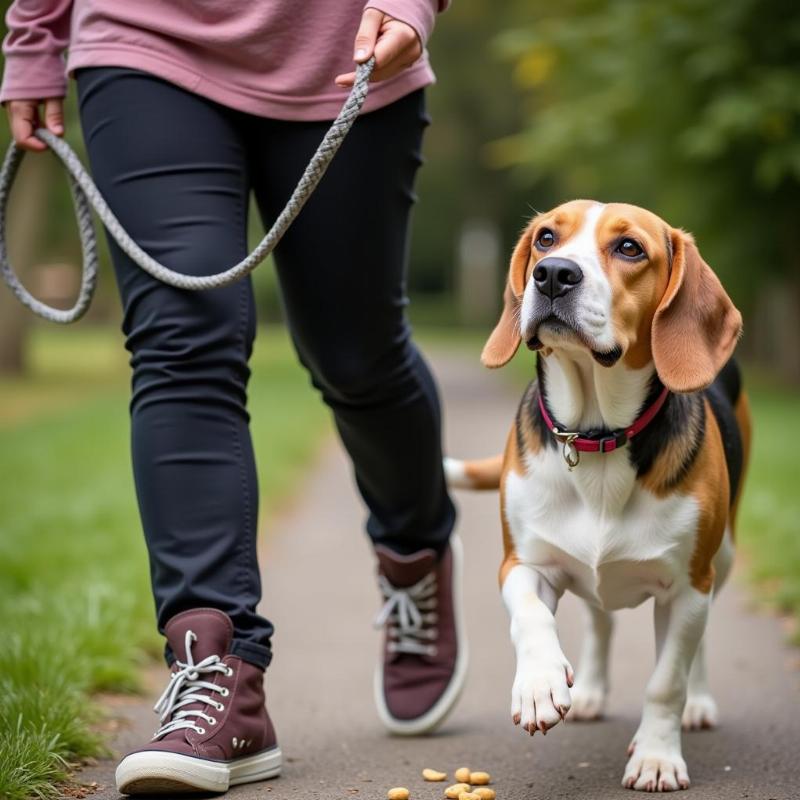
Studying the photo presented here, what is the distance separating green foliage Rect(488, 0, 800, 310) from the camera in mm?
13305

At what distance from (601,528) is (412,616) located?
2.68 feet

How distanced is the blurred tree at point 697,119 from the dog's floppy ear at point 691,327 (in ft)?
34.2

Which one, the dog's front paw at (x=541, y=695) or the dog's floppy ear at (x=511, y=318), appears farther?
the dog's floppy ear at (x=511, y=318)

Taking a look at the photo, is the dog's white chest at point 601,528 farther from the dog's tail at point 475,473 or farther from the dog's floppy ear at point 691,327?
the dog's tail at point 475,473

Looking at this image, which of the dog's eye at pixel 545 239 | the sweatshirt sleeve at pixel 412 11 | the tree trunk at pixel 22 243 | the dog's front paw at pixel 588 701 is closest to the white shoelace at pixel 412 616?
the dog's front paw at pixel 588 701

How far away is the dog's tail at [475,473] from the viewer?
371 centimetres

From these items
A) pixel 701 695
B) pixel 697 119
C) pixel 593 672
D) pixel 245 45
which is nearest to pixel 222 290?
pixel 245 45

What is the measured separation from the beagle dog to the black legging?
0.37 m

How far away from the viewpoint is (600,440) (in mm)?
2953

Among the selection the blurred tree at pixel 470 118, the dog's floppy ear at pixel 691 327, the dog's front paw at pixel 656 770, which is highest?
the blurred tree at pixel 470 118

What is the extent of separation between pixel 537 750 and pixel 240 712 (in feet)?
2.76

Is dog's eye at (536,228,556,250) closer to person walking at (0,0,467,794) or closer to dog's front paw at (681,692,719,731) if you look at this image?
person walking at (0,0,467,794)

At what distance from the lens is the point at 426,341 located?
35250 millimetres

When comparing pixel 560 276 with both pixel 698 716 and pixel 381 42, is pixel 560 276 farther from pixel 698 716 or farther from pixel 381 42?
pixel 698 716
